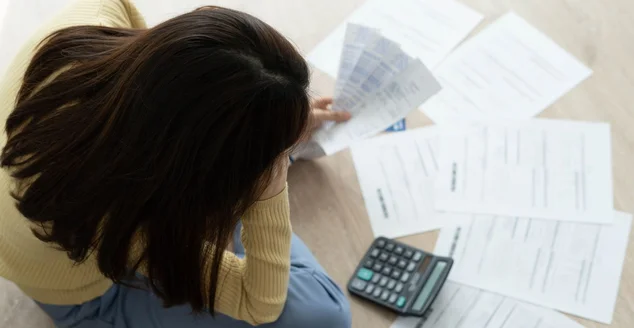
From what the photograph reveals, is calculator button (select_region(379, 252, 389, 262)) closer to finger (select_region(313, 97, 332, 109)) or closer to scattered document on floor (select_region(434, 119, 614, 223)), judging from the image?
scattered document on floor (select_region(434, 119, 614, 223))

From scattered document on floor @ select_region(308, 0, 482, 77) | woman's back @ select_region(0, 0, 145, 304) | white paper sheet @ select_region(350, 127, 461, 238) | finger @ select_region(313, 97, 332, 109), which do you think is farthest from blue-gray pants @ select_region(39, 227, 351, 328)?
scattered document on floor @ select_region(308, 0, 482, 77)

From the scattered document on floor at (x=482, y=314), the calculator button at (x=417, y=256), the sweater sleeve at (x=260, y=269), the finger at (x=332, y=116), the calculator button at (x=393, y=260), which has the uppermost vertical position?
the finger at (x=332, y=116)

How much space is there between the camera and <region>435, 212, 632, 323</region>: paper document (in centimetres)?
100

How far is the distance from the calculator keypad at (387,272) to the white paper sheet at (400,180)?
1.4 inches

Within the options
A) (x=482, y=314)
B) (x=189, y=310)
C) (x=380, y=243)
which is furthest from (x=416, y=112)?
(x=189, y=310)

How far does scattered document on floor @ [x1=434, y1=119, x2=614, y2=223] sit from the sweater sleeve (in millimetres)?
295

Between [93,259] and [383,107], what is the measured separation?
1.51 ft

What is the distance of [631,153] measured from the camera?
1.12 m

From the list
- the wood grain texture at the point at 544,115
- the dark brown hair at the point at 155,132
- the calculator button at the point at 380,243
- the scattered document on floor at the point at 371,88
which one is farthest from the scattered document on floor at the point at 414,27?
the dark brown hair at the point at 155,132

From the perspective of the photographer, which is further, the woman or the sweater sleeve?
the sweater sleeve

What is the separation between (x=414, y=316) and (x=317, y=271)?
0.14m

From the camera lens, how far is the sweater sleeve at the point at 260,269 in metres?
0.89

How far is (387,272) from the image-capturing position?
3.39 feet

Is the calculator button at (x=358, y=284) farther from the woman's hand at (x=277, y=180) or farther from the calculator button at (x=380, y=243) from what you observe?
the woman's hand at (x=277, y=180)
